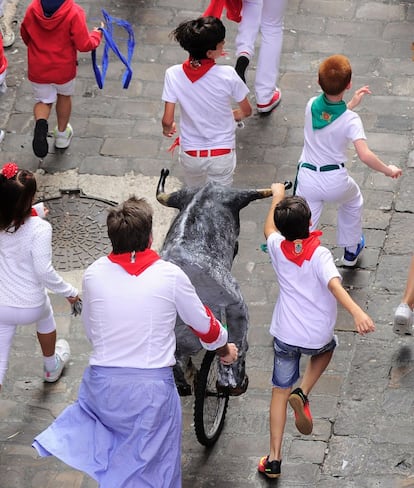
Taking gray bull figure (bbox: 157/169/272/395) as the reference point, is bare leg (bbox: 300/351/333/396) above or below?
below

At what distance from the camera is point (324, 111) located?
23.8ft

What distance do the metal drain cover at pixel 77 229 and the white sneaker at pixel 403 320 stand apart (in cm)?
222

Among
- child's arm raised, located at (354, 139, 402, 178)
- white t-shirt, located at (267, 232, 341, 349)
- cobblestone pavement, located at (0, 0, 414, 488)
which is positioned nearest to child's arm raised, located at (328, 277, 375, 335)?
white t-shirt, located at (267, 232, 341, 349)

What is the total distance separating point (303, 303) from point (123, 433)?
1241mm

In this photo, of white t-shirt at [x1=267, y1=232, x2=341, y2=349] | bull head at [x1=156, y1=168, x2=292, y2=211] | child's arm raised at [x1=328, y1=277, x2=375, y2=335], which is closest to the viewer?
child's arm raised at [x1=328, y1=277, x2=375, y2=335]

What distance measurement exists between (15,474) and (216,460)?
1.15 meters

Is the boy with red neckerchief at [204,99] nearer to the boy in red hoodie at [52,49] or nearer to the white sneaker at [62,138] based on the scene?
the boy in red hoodie at [52,49]

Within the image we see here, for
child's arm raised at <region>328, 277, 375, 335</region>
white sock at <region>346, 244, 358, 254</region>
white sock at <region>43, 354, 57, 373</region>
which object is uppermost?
child's arm raised at <region>328, 277, 375, 335</region>

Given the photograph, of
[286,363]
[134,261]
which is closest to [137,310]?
[134,261]

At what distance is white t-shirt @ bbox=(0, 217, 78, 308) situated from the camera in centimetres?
644

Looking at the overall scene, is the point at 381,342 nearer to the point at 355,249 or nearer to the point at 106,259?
the point at 355,249

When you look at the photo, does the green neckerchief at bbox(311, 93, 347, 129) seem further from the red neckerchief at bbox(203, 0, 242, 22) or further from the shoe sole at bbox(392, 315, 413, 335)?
the red neckerchief at bbox(203, 0, 242, 22)

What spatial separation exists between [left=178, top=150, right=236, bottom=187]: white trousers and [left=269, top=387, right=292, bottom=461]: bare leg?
6.10 feet

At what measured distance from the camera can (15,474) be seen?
670 cm
